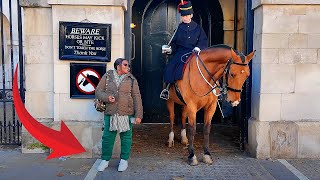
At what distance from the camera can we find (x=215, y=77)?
5727 millimetres

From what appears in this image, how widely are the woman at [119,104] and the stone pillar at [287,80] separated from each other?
90.2 inches

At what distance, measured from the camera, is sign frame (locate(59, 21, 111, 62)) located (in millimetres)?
6105

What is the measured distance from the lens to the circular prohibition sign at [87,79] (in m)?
6.21

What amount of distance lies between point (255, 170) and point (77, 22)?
388 cm

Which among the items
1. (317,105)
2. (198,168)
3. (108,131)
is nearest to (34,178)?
(108,131)

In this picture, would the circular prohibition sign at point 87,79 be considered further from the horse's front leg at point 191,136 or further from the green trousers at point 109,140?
the horse's front leg at point 191,136

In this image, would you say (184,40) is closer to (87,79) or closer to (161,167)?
(87,79)

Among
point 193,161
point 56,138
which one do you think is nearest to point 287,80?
point 193,161

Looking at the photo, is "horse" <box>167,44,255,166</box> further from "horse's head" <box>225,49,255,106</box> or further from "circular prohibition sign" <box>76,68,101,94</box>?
"circular prohibition sign" <box>76,68,101,94</box>

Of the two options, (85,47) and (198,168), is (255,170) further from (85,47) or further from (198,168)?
(85,47)

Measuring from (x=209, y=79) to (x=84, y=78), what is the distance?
86.1 inches

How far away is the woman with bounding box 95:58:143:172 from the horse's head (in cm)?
143

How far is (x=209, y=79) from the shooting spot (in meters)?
5.79

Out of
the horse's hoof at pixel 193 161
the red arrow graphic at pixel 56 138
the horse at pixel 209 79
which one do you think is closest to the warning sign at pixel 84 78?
the red arrow graphic at pixel 56 138
